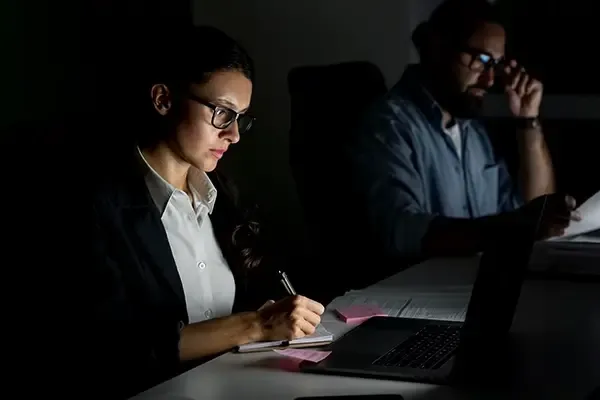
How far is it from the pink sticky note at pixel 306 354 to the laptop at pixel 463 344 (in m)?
0.01

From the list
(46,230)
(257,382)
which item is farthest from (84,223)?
(257,382)

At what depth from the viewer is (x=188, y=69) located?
1954 millimetres

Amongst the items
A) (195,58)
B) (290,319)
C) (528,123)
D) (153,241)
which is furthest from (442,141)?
(290,319)

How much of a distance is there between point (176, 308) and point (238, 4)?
3.38ft

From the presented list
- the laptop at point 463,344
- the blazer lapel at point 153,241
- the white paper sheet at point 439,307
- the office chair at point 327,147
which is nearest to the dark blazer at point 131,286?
the blazer lapel at point 153,241

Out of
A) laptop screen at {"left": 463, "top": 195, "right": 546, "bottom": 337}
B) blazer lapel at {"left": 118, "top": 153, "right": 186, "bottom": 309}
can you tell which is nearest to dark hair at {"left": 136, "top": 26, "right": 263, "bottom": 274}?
blazer lapel at {"left": 118, "top": 153, "right": 186, "bottom": 309}

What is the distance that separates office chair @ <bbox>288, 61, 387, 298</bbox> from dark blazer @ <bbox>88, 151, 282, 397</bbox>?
723 millimetres

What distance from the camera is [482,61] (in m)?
2.56

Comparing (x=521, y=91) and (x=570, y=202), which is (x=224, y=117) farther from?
(x=570, y=202)

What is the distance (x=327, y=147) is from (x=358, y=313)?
0.79m

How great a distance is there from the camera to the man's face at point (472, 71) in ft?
8.39

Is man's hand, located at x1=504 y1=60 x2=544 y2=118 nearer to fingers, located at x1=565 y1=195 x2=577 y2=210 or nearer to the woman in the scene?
fingers, located at x1=565 y1=195 x2=577 y2=210

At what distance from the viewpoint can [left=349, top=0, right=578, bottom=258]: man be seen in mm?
2545

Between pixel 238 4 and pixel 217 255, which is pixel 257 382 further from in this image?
pixel 238 4
